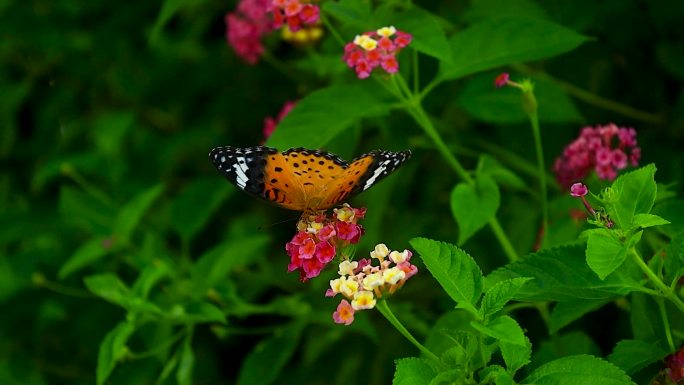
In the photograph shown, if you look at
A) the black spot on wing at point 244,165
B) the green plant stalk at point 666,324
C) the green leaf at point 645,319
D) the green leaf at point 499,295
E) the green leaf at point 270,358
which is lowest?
the green leaf at point 270,358

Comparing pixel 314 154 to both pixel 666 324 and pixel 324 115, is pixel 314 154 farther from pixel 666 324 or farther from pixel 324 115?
pixel 666 324

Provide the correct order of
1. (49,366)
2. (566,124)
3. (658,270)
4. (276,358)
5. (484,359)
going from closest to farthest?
(484,359) < (658,270) < (276,358) < (566,124) < (49,366)

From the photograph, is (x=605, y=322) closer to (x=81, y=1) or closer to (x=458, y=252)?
(x=458, y=252)

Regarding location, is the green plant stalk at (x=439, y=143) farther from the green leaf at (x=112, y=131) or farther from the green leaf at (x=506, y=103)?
the green leaf at (x=112, y=131)

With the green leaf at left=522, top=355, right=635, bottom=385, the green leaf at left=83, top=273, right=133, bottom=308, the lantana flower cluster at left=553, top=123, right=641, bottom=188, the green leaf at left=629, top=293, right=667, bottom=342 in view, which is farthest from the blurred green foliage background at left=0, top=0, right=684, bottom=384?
the green leaf at left=522, top=355, right=635, bottom=385

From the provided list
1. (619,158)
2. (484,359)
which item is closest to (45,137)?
(619,158)

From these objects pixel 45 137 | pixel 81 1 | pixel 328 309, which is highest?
pixel 81 1

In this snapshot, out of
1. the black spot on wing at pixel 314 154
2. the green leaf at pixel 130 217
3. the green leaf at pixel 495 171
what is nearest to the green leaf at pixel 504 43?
the green leaf at pixel 495 171
